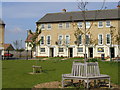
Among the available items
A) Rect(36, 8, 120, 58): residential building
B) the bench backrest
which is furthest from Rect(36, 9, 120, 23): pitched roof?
the bench backrest

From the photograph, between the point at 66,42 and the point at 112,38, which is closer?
the point at 112,38

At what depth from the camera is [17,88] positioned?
940 centimetres

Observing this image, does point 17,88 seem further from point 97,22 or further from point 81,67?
point 97,22

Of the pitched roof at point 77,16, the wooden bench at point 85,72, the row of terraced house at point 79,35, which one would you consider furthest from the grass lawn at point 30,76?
the pitched roof at point 77,16

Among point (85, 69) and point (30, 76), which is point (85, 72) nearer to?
point (85, 69)

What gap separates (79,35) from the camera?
4934 cm

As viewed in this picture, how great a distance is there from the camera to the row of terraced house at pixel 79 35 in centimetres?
4759

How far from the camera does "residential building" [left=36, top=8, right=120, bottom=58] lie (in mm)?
47853

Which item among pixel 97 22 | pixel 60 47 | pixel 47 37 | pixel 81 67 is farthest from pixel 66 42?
pixel 81 67

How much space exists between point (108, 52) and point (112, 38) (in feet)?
12.1

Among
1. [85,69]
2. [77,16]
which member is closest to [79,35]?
[77,16]

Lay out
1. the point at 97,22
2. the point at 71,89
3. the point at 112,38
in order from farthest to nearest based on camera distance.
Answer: the point at 97,22 < the point at 112,38 < the point at 71,89

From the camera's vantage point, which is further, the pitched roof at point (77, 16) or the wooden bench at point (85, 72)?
the pitched roof at point (77, 16)

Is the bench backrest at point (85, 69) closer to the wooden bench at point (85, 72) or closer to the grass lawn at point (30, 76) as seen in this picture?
the wooden bench at point (85, 72)
